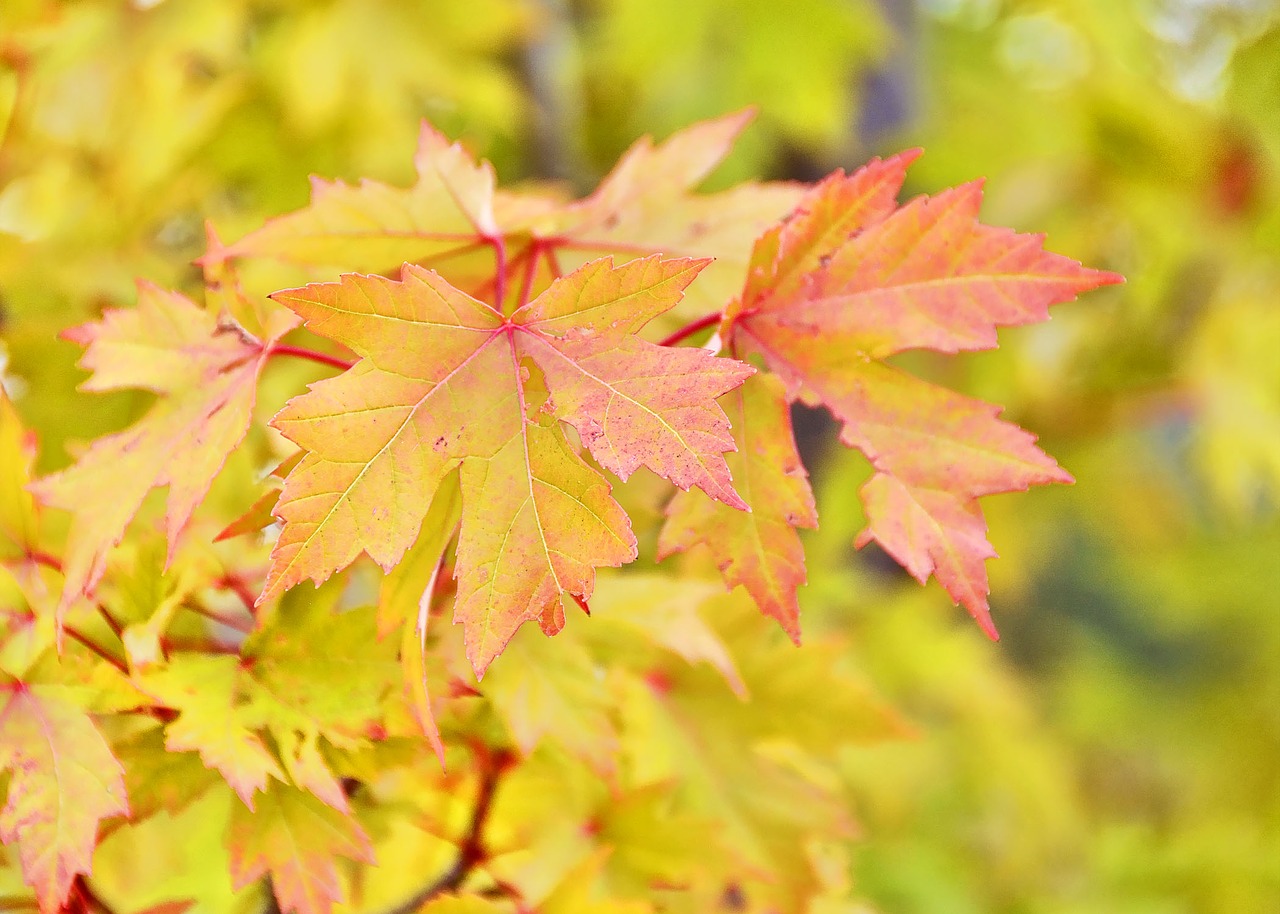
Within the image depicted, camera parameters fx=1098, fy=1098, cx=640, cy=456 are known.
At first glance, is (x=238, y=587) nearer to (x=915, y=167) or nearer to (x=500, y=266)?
(x=500, y=266)

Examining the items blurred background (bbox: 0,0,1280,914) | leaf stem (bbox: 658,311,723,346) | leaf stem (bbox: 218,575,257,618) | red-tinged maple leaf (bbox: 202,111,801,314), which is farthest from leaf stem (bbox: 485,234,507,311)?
blurred background (bbox: 0,0,1280,914)

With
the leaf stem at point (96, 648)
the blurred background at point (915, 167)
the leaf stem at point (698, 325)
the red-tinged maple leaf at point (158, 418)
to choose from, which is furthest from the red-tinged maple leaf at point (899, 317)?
the blurred background at point (915, 167)

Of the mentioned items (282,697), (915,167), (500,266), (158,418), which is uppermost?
(915,167)

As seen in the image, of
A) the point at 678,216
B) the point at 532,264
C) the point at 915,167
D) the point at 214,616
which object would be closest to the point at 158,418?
the point at 214,616

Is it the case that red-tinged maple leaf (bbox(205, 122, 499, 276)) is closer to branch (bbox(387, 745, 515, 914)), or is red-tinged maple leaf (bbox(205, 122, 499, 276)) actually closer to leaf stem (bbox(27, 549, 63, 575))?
leaf stem (bbox(27, 549, 63, 575))

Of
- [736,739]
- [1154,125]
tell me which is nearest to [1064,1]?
[1154,125]

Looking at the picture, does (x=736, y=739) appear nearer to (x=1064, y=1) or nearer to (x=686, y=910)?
(x=686, y=910)

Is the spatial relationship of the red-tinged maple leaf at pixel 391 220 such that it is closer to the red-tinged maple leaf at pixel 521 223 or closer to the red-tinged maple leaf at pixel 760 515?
the red-tinged maple leaf at pixel 521 223

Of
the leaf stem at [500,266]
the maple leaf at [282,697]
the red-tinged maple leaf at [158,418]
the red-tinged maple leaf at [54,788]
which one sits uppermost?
the leaf stem at [500,266]
